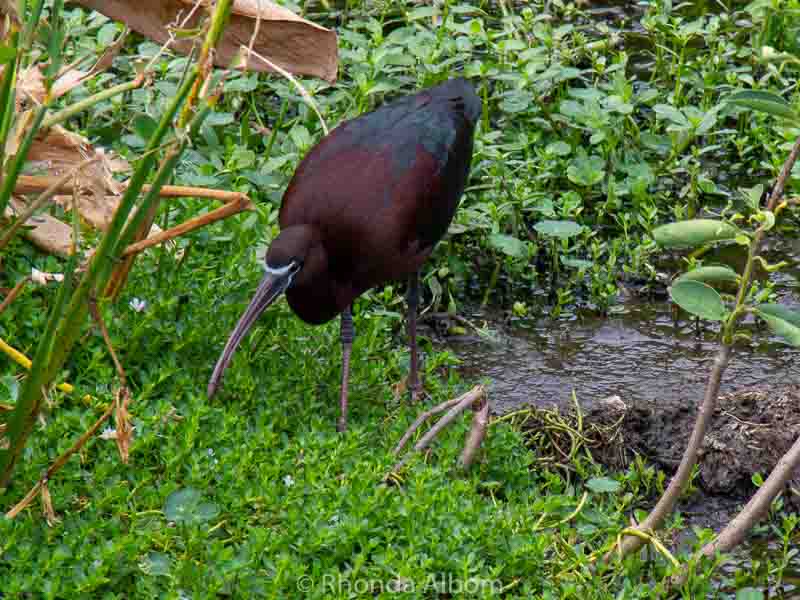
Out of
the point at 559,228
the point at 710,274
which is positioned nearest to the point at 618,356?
the point at 559,228

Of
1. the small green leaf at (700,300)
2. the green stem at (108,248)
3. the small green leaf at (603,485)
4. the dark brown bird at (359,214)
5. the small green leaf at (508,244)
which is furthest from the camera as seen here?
the small green leaf at (508,244)

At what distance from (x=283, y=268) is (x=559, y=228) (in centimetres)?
143

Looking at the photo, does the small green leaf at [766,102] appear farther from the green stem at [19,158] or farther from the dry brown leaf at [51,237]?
the dry brown leaf at [51,237]

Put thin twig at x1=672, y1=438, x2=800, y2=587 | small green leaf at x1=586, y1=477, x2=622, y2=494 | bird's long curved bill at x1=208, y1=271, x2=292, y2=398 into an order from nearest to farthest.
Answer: thin twig at x1=672, y1=438, x2=800, y2=587
bird's long curved bill at x1=208, y1=271, x2=292, y2=398
small green leaf at x1=586, y1=477, x2=622, y2=494

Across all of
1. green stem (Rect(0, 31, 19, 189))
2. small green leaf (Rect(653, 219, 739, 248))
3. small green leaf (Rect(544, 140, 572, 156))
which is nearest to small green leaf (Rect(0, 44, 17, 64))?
green stem (Rect(0, 31, 19, 189))

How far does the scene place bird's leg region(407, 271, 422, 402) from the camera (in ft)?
13.5

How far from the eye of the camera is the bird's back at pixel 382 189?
3.97 metres

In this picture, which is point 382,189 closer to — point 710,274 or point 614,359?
point 614,359

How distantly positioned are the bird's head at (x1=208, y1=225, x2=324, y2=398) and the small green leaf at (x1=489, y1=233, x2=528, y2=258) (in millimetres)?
1030

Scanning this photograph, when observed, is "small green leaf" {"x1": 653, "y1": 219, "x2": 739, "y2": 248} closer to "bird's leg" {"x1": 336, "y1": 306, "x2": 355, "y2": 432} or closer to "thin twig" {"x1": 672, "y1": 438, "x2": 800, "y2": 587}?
"thin twig" {"x1": 672, "y1": 438, "x2": 800, "y2": 587}

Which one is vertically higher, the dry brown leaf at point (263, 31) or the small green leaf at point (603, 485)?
the dry brown leaf at point (263, 31)

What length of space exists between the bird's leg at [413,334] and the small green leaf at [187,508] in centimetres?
117

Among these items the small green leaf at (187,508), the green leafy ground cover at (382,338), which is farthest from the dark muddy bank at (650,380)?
the small green leaf at (187,508)

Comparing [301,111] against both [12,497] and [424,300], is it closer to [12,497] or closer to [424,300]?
[424,300]
